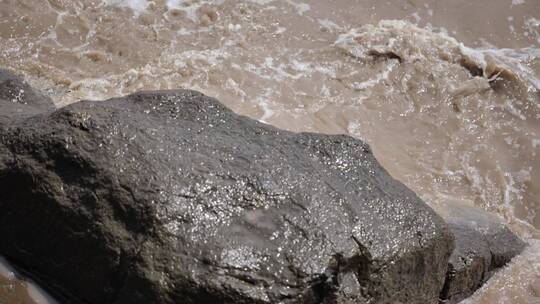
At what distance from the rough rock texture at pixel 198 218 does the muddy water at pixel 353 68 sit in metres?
1.91

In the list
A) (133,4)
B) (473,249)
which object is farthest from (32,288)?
(133,4)

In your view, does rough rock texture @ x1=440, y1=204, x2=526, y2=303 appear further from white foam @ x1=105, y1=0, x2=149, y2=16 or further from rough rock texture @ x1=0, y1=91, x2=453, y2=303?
white foam @ x1=105, y1=0, x2=149, y2=16

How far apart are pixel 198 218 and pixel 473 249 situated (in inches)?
74.7

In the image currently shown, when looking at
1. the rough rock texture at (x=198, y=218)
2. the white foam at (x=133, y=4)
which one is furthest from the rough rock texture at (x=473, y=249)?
the white foam at (x=133, y=4)

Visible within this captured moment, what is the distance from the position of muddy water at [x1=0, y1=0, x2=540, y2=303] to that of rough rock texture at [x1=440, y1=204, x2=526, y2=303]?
39 cm

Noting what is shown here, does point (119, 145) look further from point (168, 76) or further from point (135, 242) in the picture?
point (168, 76)

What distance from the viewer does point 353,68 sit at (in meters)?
6.34

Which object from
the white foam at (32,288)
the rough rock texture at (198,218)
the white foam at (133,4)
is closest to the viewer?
the rough rock texture at (198,218)

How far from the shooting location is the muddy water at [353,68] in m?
5.43

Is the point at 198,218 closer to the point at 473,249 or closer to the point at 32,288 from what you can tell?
the point at 32,288

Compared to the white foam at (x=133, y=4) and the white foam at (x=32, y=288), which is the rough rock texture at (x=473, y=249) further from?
the white foam at (x=133, y=4)

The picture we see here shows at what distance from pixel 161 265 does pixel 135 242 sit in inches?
6.9

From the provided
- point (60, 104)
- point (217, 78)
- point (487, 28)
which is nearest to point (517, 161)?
point (487, 28)

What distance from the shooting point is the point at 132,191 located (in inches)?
113
